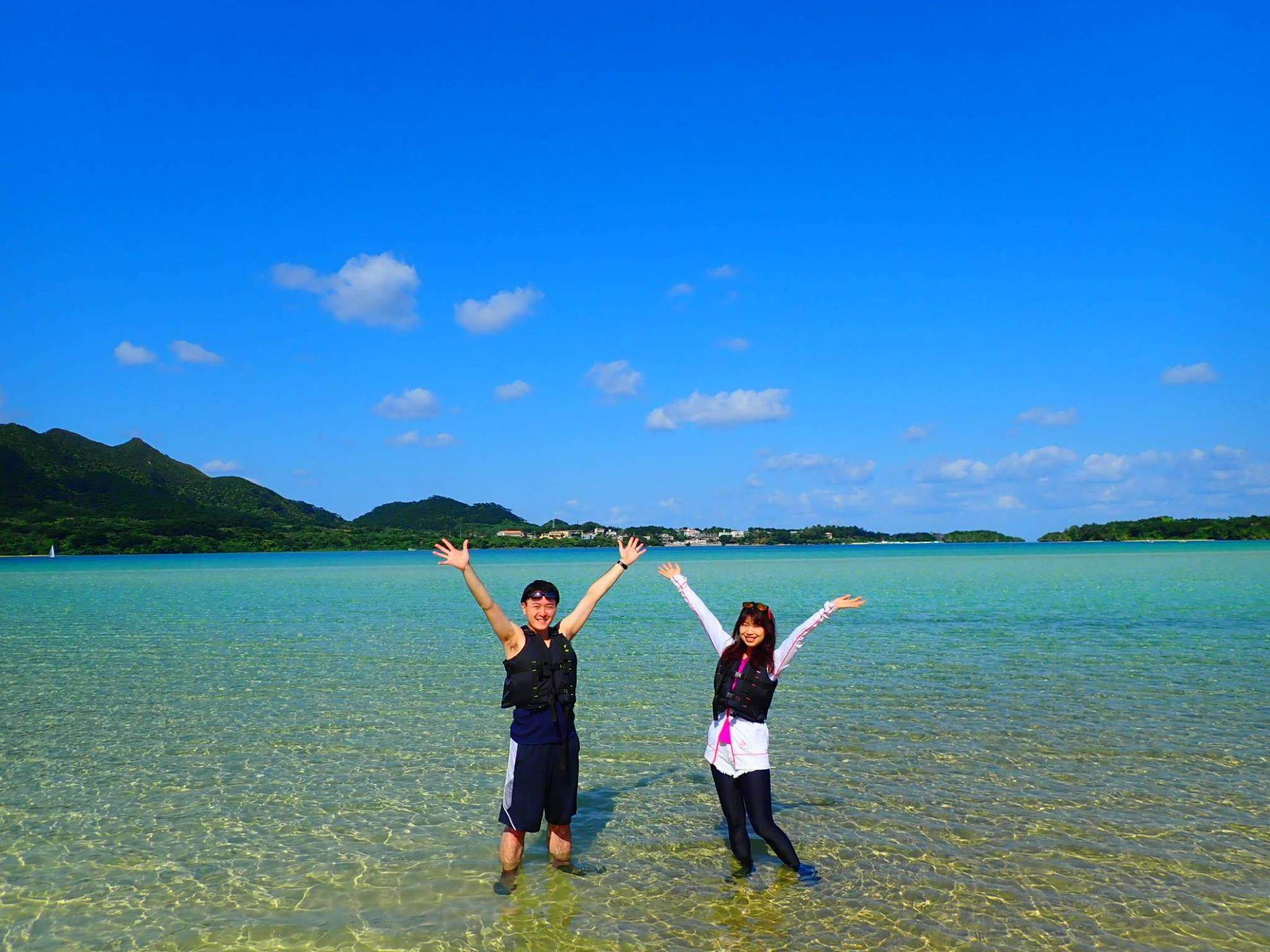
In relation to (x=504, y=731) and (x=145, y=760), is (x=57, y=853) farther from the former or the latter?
(x=504, y=731)

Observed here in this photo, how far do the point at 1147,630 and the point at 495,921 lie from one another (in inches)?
1036

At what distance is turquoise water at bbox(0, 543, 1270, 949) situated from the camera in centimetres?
721

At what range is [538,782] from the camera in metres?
7.32

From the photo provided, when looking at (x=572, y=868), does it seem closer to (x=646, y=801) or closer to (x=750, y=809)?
(x=750, y=809)

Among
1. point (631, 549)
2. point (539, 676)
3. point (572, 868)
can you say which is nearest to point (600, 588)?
point (631, 549)

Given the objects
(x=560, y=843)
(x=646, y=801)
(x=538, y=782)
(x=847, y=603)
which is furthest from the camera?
(x=646, y=801)

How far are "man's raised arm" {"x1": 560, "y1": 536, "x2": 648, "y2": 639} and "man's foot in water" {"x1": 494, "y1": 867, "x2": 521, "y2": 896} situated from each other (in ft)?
7.76

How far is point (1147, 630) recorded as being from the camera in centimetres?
2681

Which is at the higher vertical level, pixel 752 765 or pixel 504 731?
pixel 752 765

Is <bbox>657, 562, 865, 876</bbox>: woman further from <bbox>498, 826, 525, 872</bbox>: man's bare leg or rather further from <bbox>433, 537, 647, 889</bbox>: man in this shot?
<bbox>498, 826, 525, 872</bbox>: man's bare leg

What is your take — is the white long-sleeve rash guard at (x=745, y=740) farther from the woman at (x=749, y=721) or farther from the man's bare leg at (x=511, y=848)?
the man's bare leg at (x=511, y=848)

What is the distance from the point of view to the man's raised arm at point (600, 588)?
759 centimetres

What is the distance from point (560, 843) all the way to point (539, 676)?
204cm

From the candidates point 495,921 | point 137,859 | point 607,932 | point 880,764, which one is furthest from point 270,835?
point 880,764
